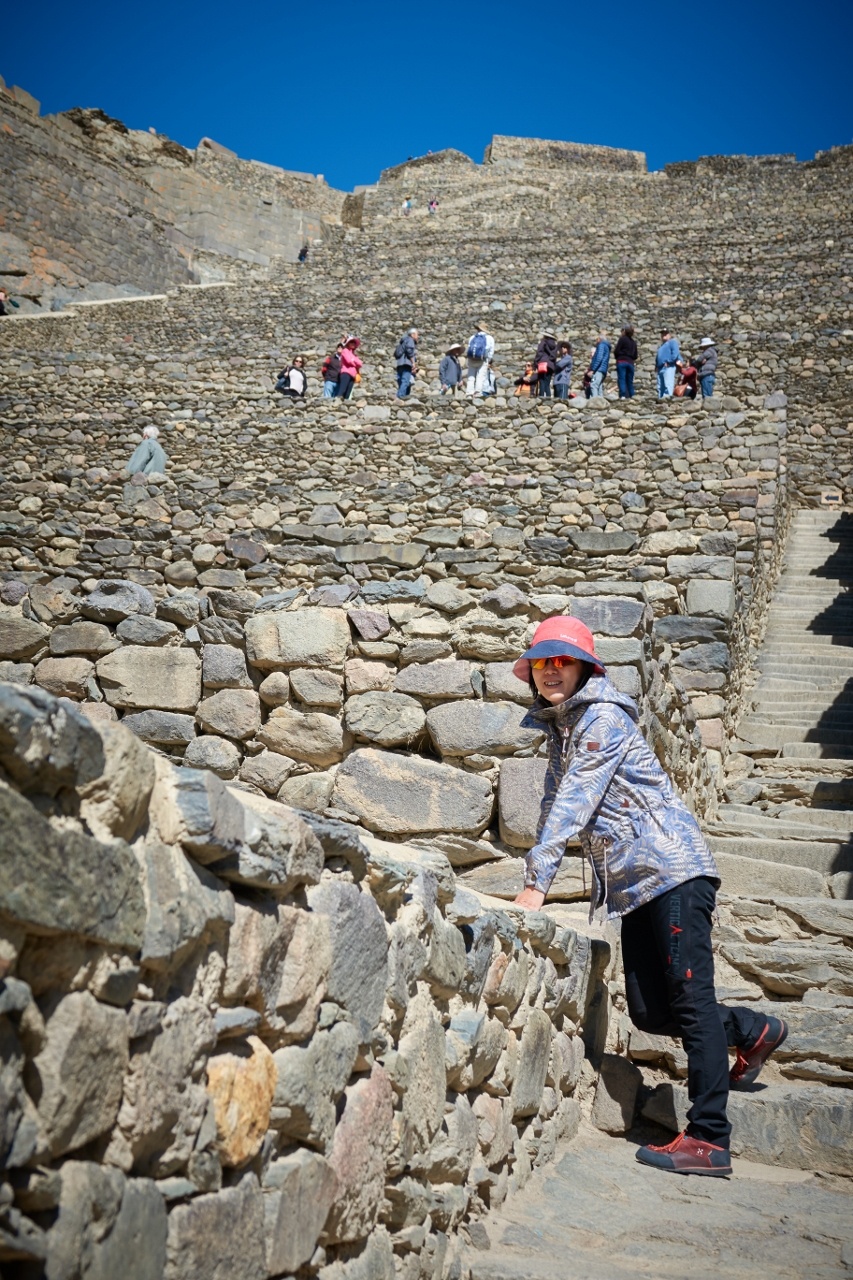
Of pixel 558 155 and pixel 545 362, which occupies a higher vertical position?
pixel 558 155

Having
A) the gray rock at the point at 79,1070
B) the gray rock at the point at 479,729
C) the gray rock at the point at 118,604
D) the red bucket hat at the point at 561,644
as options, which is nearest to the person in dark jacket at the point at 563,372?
the gray rock at the point at 118,604

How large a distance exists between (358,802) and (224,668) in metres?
0.97

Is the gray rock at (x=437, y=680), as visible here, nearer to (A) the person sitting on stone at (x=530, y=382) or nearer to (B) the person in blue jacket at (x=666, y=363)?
(A) the person sitting on stone at (x=530, y=382)


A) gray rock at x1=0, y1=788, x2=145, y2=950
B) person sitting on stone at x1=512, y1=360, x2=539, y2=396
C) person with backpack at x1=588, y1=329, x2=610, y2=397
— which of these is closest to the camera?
gray rock at x1=0, y1=788, x2=145, y2=950

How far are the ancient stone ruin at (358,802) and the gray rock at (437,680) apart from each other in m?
0.02

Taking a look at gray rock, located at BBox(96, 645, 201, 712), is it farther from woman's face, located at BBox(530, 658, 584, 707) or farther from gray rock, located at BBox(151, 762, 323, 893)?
gray rock, located at BBox(151, 762, 323, 893)

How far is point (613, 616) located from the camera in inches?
205

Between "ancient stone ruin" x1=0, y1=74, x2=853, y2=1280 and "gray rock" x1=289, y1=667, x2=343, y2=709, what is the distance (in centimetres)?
2

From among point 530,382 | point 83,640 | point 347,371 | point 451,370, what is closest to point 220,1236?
point 83,640

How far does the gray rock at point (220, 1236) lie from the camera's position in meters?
1.47

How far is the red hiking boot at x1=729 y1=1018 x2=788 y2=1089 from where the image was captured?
351 cm

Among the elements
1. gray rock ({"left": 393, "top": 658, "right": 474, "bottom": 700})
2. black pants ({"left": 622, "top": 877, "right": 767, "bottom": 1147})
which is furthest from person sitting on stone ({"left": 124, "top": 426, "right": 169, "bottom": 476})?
black pants ({"left": 622, "top": 877, "right": 767, "bottom": 1147})

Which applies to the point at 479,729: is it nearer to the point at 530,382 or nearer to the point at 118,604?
the point at 118,604

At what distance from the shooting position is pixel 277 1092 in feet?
5.82
